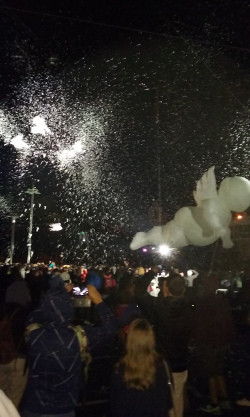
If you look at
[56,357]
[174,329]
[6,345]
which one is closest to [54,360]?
[56,357]

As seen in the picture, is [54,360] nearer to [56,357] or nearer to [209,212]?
[56,357]

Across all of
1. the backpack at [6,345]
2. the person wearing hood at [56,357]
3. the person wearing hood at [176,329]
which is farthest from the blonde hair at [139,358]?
the person wearing hood at [176,329]

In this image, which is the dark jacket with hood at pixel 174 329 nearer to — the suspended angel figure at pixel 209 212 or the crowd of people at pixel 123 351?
the crowd of people at pixel 123 351

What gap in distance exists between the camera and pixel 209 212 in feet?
18.3

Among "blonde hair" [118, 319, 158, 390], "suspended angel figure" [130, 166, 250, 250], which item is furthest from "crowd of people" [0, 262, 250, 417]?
"suspended angel figure" [130, 166, 250, 250]

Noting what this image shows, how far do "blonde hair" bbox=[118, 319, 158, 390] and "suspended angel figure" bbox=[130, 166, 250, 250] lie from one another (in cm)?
263

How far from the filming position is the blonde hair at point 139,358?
9.67ft

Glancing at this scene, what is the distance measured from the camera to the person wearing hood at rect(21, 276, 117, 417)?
304 centimetres

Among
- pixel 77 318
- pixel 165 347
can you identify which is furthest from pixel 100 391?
pixel 77 318

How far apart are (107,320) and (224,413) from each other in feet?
11.4

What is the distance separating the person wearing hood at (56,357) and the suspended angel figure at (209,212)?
9.22 ft

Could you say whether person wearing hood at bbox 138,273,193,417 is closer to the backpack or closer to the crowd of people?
the crowd of people

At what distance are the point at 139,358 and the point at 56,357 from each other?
1.78 ft

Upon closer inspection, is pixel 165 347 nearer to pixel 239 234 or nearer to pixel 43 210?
pixel 239 234
